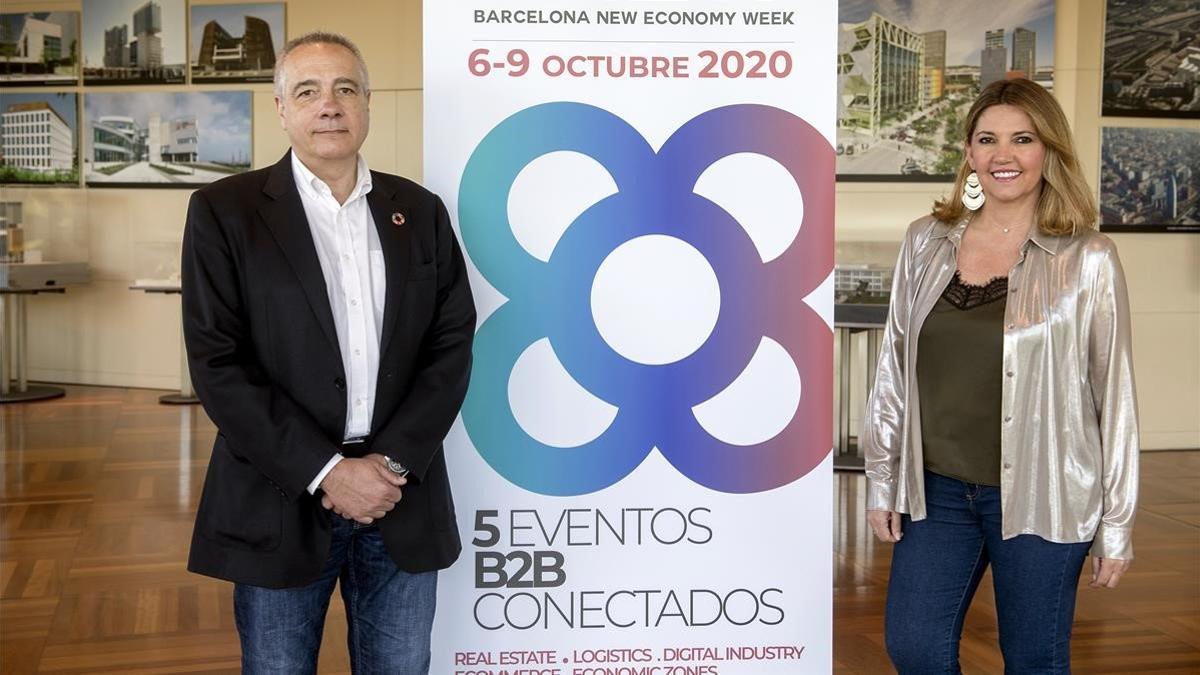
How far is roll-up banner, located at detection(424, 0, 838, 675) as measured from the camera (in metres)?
2.64

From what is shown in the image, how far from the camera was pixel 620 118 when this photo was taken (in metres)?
2.65

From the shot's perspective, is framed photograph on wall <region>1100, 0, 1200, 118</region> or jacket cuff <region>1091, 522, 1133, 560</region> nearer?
jacket cuff <region>1091, 522, 1133, 560</region>

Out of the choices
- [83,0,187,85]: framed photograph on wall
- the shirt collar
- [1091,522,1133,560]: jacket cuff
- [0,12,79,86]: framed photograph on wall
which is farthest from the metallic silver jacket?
[0,12,79,86]: framed photograph on wall

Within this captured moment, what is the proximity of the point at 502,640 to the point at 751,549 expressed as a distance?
1.85 feet

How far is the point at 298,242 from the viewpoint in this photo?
2205 millimetres

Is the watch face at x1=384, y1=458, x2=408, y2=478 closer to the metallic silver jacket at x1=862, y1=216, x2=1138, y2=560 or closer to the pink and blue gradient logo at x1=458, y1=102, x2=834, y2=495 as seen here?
the pink and blue gradient logo at x1=458, y1=102, x2=834, y2=495

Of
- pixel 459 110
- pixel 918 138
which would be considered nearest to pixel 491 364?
pixel 459 110

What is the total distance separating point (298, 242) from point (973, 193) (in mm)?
1312

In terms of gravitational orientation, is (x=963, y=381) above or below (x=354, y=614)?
above

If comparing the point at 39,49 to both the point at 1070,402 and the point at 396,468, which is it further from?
the point at 1070,402

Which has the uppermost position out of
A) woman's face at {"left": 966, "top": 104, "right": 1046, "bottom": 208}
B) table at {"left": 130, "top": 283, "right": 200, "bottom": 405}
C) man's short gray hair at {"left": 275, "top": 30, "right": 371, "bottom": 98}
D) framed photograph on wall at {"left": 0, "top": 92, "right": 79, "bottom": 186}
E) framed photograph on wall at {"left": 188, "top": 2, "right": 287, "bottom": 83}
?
framed photograph on wall at {"left": 188, "top": 2, "right": 287, "bottom": 83}

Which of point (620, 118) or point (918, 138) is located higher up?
point (918, 138)

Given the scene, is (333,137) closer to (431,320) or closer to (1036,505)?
(431,320)

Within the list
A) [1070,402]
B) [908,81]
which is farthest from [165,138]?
[1070,402]
